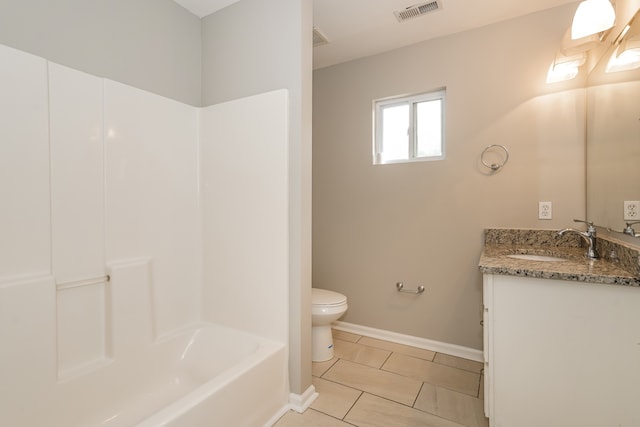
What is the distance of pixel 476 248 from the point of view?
7.27 feet

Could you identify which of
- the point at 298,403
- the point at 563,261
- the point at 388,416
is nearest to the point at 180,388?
the point at 298,403

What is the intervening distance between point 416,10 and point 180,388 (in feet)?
9.29

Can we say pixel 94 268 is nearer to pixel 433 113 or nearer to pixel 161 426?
pixel 161 426

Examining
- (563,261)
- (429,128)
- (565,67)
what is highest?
(565,67)

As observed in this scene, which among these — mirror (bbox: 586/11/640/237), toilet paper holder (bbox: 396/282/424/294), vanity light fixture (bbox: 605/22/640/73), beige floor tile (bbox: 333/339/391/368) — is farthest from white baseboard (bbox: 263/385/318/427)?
vanity light fixture (bbox: 605/22/640/73)

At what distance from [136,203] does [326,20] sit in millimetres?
1793

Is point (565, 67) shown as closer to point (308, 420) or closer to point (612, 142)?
point (612, 142)

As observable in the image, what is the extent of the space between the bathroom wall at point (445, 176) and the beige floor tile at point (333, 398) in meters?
0.83

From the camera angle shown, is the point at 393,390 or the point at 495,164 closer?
the point at 393,390

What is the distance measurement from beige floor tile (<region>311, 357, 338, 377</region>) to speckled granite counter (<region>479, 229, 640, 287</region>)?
1.33 m

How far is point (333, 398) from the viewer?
180 centimetres

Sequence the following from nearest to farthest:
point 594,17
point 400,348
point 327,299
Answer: point 594,17 < point 327,299 < point 400,348

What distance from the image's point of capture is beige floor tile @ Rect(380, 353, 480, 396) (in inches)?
75.2

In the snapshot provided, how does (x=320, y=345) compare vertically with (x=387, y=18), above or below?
below
